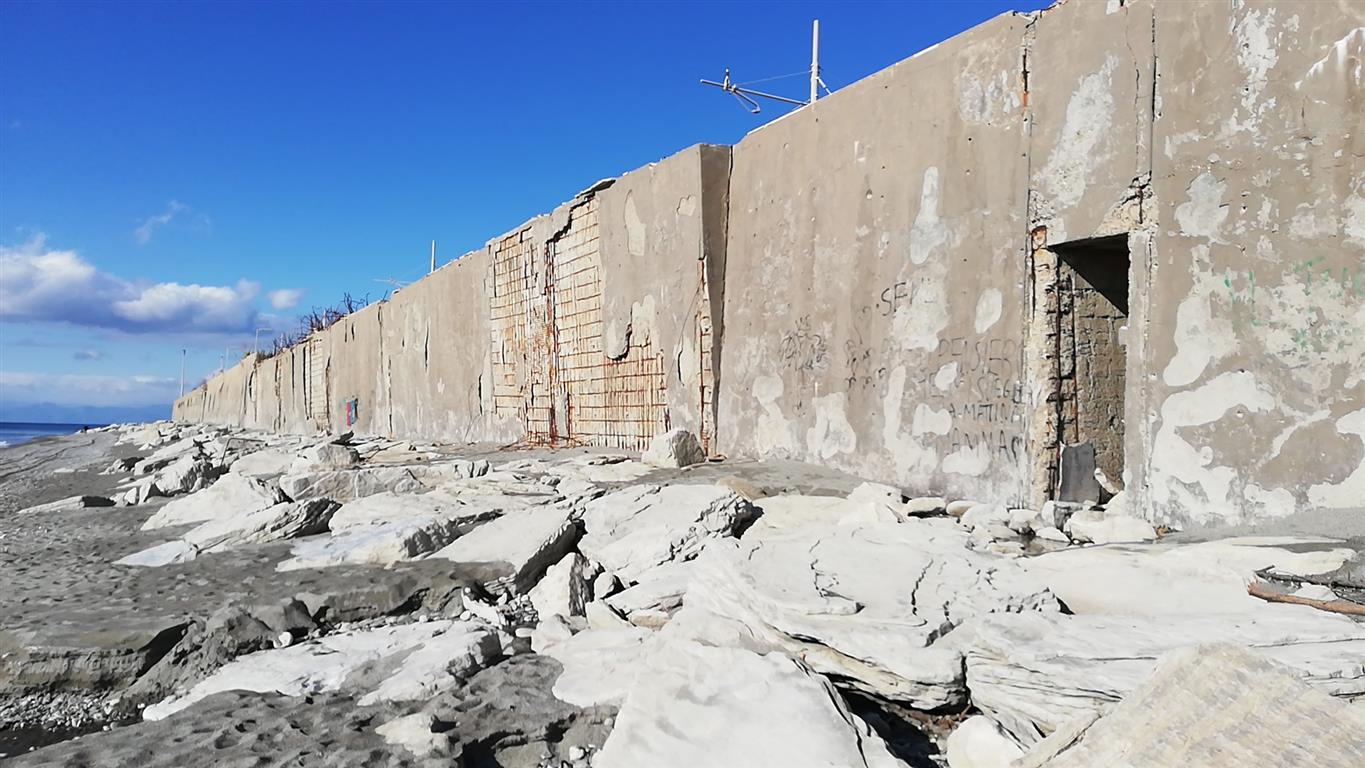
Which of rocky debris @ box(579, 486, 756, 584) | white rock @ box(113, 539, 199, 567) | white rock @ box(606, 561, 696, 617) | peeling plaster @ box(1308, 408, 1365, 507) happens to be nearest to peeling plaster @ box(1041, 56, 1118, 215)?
peeling plaster @ box(1308, 408, 1365, 507)

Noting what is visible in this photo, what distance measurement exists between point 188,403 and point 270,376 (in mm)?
27026

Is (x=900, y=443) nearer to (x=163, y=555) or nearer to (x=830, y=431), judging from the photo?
(x=830, y=431)

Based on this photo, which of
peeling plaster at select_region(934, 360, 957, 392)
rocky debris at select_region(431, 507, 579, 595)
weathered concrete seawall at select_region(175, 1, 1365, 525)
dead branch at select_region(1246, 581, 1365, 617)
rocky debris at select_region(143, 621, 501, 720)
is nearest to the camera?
dead branch at select_region(1246, 581, 1365, 617)

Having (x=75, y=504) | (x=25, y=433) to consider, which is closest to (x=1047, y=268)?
(x=75, y=504)

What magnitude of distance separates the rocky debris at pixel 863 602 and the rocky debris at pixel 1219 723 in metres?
0.62

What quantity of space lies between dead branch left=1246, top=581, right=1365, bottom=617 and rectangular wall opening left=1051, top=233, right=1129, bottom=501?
1548mm

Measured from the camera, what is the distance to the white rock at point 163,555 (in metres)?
5.31

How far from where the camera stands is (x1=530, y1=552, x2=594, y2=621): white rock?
13.0ft

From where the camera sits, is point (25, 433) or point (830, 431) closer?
point (830, 431)

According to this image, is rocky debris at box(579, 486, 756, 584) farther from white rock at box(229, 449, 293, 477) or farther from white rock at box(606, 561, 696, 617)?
white rock at box(229, 449, 293, 477)

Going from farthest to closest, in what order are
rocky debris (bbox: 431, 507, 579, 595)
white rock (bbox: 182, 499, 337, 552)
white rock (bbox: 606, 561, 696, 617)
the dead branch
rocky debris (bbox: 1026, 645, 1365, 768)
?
white rock (bbox: 182, 499, 337, 552)
rocky debris (bbox: 431, 507, 579, 595)
white rock (bbox: 606, 561, 696, 617)
the dead branch
rocky debris (bbox: 1026, 645, 1365, 768)

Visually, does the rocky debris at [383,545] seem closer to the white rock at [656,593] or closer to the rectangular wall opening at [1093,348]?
the white rock at [656,593]

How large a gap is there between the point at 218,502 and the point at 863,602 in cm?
553

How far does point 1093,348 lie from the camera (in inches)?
173
